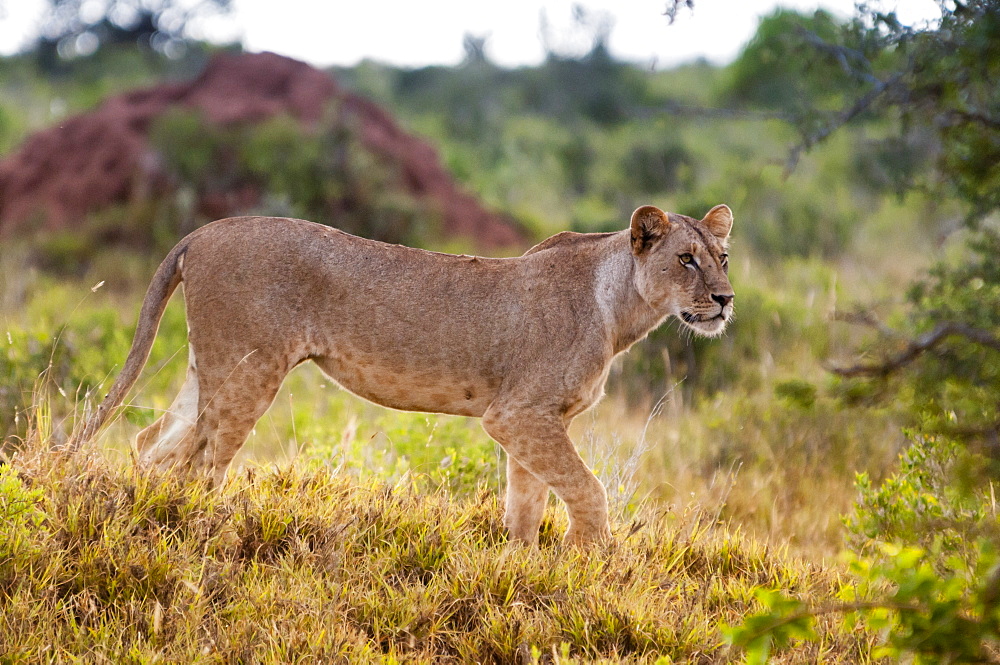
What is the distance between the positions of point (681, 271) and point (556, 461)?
3.72 ft

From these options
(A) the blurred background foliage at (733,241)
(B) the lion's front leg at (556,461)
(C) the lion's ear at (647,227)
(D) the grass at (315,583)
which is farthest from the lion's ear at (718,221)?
(D) the grass at (315,583)

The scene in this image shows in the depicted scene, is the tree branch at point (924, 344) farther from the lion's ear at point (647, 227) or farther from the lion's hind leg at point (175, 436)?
the lion's hind leg at point (175, 436)

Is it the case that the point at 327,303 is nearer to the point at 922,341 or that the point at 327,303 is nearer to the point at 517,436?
the point at 517,436

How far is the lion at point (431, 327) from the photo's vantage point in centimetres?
465

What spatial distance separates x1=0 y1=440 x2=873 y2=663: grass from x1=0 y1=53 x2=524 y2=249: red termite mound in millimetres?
9917

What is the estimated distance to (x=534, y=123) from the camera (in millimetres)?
28547

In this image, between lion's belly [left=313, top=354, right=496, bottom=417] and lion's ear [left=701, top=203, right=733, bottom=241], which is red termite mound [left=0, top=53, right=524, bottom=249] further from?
lion's ear [left=701, top=203, right=733, bottom=241]

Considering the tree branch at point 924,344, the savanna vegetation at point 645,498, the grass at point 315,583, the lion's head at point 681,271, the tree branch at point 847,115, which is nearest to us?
the tree branch at point 924,344

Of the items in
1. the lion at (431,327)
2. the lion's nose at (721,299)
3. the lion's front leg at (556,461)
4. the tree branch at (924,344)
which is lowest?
the lion's front leg at (556,461)

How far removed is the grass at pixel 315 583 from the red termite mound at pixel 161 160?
992 cm

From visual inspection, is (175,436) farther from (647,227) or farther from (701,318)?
(701,318)

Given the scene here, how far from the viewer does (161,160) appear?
14.8 m

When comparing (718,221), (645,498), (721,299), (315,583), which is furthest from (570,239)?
(315,583)

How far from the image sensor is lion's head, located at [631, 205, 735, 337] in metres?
4.75
